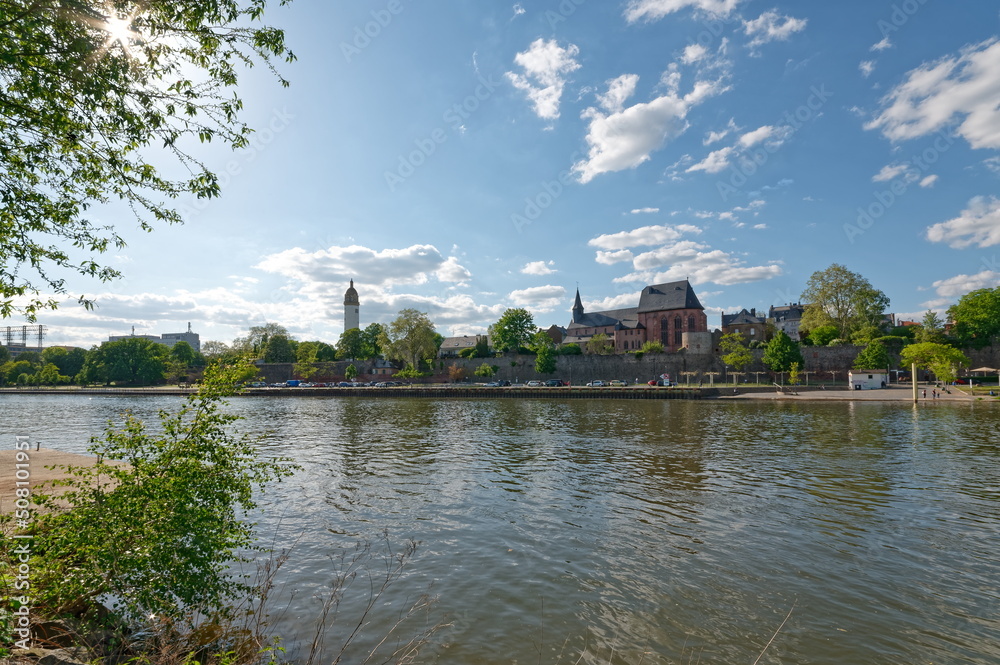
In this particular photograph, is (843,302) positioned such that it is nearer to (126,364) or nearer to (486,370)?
(486,370)

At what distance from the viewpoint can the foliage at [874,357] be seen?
7006 centimetres

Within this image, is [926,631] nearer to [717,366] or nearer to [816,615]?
[816,615]

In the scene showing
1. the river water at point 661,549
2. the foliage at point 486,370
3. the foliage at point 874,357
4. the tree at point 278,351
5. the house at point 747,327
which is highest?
the house at point 747,327

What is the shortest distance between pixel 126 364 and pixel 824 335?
143m

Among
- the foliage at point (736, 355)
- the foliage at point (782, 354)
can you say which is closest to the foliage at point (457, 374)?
the foliage at point (736, 355)

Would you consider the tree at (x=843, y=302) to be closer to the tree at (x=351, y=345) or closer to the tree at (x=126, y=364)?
the tree at (x=351, y=345)

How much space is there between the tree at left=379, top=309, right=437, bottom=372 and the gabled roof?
4726 cm

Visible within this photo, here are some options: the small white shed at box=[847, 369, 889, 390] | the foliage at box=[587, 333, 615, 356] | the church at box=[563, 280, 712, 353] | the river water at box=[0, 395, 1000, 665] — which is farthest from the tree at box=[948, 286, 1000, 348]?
the river water at box=[0, 395, 1000, 665]

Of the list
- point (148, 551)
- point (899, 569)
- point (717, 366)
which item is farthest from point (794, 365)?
point (148, 551)

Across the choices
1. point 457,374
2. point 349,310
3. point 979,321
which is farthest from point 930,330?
point 349,310

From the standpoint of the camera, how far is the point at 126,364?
114125mm

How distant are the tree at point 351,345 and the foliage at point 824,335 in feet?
300

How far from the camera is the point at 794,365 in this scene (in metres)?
71.5

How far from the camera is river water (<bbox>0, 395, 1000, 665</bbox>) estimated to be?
7691 millimetres
